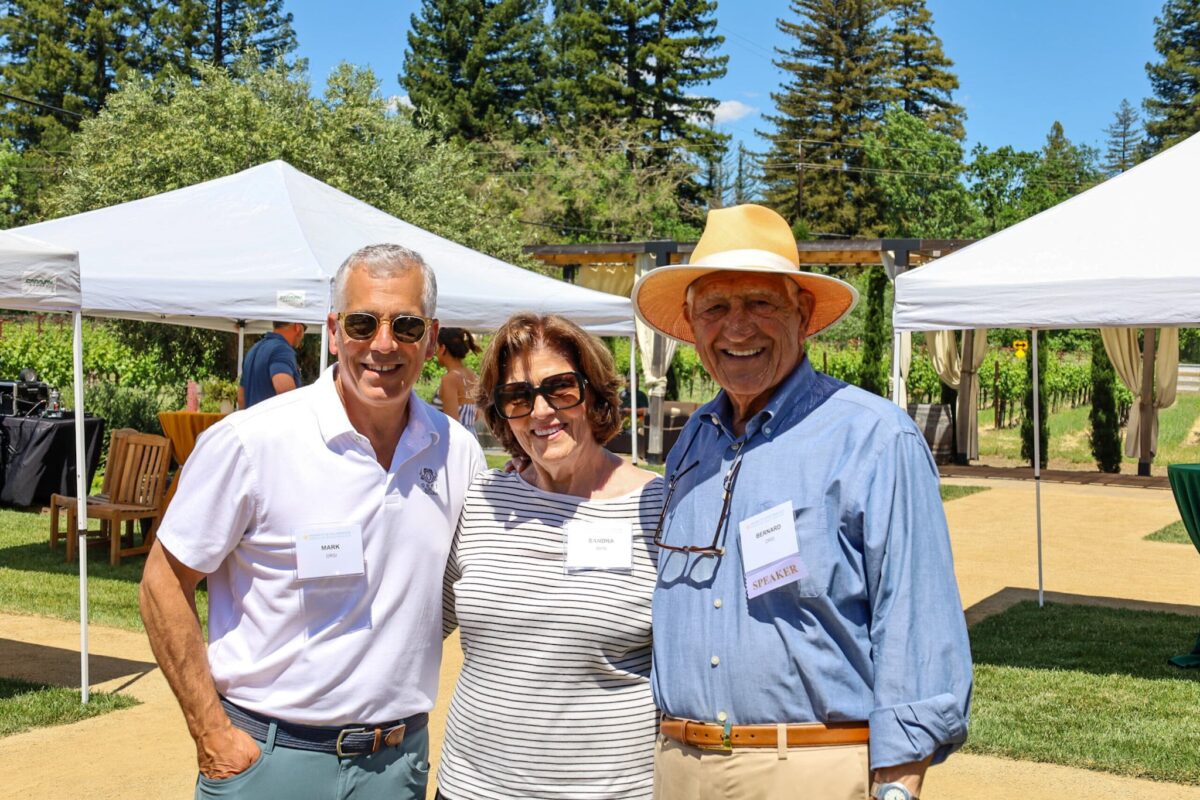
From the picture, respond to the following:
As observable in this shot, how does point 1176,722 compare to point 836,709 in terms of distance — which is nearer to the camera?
point 836,709

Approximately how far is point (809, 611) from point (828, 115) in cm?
5892

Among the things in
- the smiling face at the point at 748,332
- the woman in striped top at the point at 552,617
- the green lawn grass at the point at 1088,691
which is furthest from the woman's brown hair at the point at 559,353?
the green lawn grass at the point at 1088,691

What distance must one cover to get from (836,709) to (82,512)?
514 cm

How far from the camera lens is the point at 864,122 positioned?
188ft

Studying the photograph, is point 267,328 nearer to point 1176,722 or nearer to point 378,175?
point 378,175

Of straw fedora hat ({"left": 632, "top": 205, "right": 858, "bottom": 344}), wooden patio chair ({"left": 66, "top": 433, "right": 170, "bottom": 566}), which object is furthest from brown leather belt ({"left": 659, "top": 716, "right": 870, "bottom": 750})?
wooden patio chair ({"left": 66, "top": 433, "right": 170, "bottom": 566})

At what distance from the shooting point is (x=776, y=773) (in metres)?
2.13

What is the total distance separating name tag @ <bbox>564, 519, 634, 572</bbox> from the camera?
2.51m

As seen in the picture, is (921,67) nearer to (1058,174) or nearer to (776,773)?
(1058,174)

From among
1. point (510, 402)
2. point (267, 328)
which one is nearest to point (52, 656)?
point (510, 402)

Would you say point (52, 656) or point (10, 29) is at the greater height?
point (10, 29)

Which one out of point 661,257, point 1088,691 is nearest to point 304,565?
point 1088,691

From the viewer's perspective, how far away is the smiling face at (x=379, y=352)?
8.30 ft

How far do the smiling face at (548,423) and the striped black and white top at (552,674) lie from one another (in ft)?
0.48
